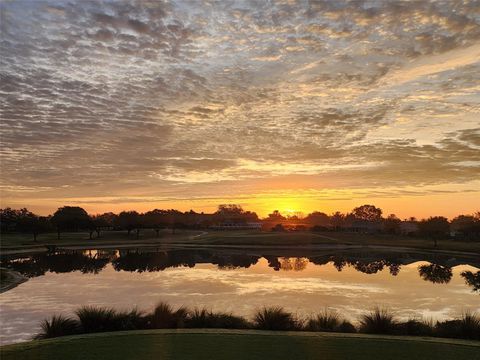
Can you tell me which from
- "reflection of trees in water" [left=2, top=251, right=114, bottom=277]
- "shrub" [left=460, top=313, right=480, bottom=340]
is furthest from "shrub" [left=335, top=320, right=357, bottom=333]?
"reflection of trees in water" [left=2, top=251, right=114, bottom=277]

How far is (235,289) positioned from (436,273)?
2016cm

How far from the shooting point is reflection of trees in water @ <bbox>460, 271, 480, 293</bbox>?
29678mm

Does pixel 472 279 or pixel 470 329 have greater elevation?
pixel 470 329

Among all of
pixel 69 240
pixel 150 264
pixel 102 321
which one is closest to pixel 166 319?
pixel 102 321

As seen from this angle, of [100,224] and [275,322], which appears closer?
[275,322]

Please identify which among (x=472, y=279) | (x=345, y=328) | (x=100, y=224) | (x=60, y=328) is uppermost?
(x=100, y=224)

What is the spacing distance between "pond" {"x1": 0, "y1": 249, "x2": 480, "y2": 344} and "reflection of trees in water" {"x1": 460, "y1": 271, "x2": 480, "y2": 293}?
8 cm

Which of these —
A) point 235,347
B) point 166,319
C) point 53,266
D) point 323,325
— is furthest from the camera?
point 53,266

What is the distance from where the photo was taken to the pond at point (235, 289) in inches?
798

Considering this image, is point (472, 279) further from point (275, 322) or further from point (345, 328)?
point (275, 322)

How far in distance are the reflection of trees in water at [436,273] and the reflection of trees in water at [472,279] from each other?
41.5 inches

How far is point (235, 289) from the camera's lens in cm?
2678

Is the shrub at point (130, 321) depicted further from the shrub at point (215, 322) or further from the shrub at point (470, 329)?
the shrub at point (470, 329)

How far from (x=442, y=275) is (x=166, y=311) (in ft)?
96.0
